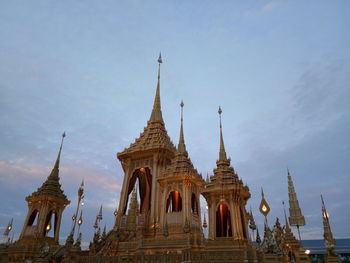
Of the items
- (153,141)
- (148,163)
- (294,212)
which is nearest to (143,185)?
(148,163)

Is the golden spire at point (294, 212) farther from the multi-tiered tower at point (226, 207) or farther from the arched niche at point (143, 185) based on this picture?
the arched niche at point (143, 185)

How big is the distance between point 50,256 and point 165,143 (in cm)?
1523

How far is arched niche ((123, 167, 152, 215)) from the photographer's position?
3208 centimetres

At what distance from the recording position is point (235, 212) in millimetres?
22641

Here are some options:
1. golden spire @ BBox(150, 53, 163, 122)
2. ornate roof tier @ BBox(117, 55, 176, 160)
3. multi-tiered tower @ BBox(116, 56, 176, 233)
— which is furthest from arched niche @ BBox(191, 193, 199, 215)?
golden spire @ BBox(150, 53, 163, 122)

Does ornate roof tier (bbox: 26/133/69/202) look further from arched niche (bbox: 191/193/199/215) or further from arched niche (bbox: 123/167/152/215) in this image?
arched niche (bbox: 191/193/199/215)

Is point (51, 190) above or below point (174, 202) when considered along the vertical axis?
above

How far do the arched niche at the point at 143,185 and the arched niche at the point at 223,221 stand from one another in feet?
33.4

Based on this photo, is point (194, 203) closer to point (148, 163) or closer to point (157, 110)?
point (148, 163)

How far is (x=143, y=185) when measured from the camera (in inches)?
1435

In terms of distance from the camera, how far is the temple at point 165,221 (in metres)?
18.2

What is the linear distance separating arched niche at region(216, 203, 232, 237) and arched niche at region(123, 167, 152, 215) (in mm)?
A: 10173

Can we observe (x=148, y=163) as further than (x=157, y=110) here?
No

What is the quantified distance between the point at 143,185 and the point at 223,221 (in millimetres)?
13999
